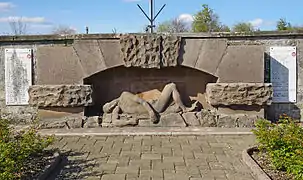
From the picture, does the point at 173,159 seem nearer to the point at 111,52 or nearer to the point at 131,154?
the point at 131,154

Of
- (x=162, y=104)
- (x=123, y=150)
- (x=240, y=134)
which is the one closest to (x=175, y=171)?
(x=123, y=150)

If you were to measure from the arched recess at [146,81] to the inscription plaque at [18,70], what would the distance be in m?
1.38

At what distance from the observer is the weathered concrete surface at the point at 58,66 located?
7145 mm

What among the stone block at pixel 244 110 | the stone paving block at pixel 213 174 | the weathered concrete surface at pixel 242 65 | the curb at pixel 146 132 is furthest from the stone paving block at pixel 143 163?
the weathered concrete surface at pixel 242 65

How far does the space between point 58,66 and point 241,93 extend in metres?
3.67

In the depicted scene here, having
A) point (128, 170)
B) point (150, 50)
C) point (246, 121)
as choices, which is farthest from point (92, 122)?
point (246, 121)

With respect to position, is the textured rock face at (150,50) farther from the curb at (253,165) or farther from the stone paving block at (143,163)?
the stone paving block at (143,163)

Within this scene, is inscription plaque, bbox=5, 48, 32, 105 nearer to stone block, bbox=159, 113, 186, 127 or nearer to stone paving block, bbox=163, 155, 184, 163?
stone block, bbox=159, 113, 186, 127

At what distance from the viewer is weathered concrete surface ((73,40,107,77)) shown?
7.12m

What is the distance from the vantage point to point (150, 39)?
6.98 m

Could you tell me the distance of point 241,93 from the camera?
6.97 meters

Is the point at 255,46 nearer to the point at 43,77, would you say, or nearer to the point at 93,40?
the point at 93,40

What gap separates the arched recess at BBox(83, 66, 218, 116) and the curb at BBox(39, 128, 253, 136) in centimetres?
92

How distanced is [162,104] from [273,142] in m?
3.10
